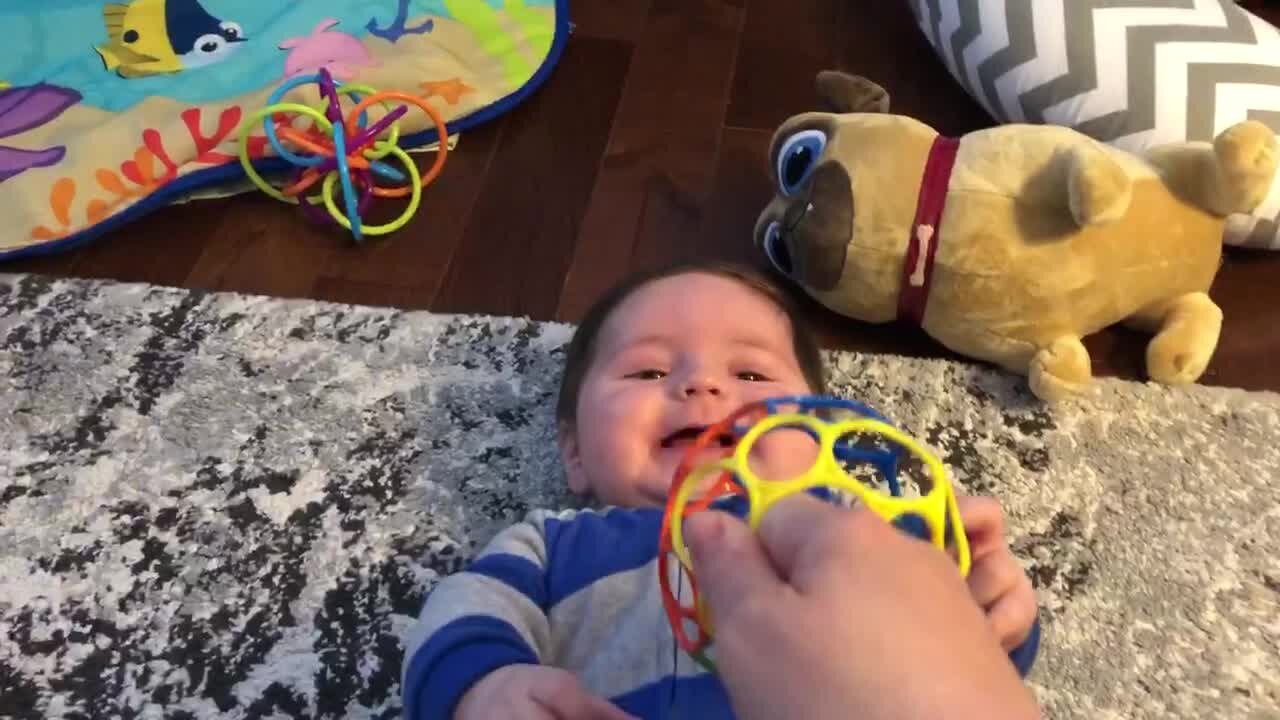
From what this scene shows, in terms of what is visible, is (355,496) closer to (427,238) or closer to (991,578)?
(427,238)

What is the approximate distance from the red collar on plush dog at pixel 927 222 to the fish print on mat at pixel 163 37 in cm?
89

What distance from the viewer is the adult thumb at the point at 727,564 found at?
1.21ft

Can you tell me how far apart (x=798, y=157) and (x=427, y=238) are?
0.43 meters

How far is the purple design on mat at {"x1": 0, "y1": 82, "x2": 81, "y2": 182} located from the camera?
1245 mm

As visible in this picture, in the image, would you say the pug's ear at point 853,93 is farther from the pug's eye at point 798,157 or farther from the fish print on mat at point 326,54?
the fish print on mat at point 326,54

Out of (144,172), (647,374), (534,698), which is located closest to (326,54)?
(144,172)

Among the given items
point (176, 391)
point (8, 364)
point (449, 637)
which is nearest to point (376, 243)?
point (176, 391)

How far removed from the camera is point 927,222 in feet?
3.36

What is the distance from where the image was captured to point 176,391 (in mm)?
1062

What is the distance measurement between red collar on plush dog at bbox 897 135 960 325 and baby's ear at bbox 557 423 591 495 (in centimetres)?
36

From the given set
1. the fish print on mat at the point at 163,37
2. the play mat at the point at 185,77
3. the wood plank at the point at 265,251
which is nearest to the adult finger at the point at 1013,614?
the wood plank at the point at 265,251

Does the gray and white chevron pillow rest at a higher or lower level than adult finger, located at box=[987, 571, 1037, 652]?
higher

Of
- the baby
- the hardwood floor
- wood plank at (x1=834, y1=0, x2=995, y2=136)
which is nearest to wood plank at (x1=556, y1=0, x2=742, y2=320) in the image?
the hardwood floor

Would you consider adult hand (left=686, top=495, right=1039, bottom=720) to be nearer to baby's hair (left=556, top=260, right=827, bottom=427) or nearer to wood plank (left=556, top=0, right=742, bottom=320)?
baby's hair (left=556, top=260, right=827, bottom=427)
